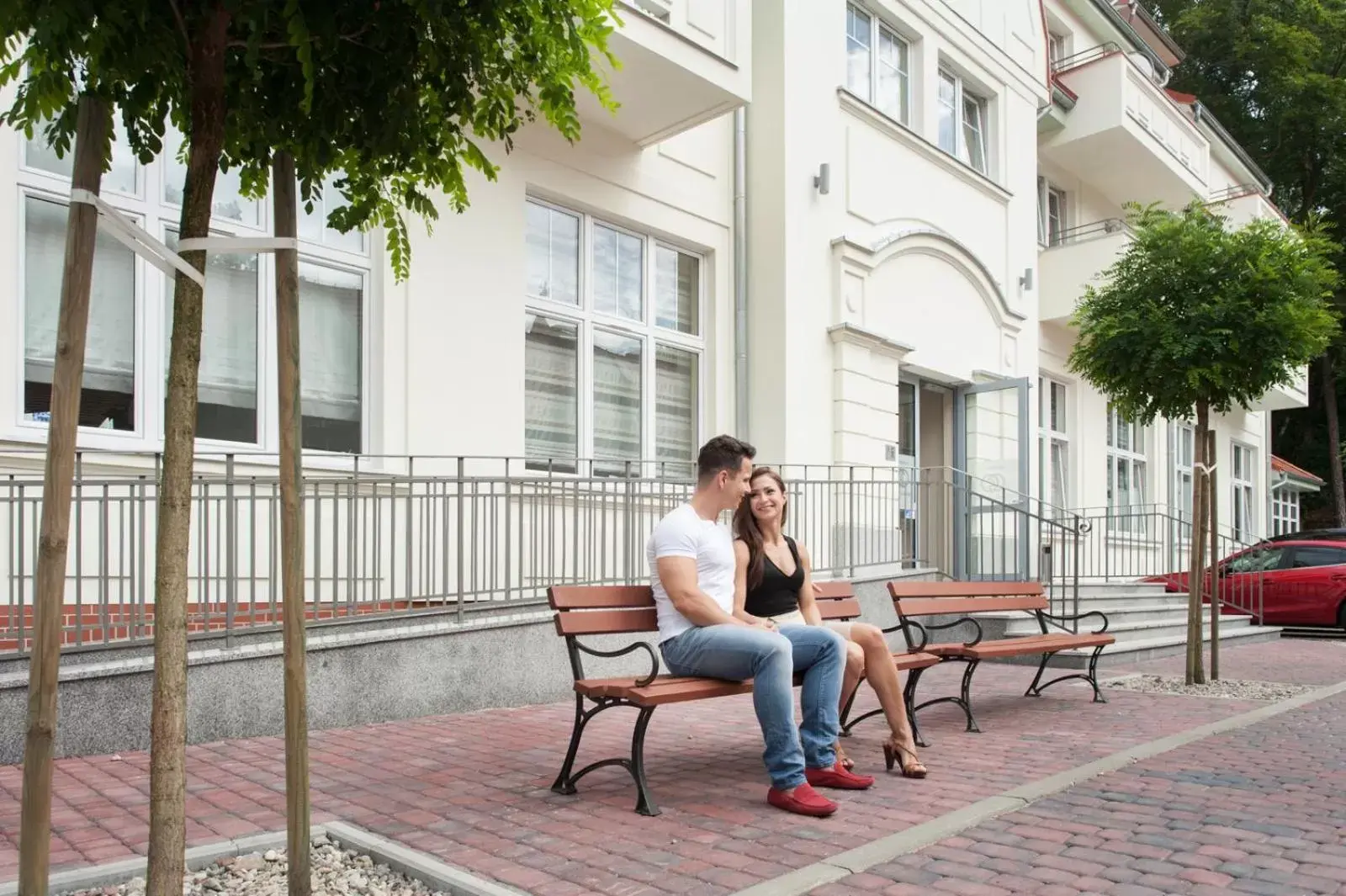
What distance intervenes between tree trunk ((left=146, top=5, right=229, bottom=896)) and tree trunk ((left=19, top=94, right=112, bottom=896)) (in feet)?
0.77

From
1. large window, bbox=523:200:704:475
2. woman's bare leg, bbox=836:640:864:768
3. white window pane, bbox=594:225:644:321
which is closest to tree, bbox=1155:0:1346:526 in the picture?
large window, bbox=523:200:704:475

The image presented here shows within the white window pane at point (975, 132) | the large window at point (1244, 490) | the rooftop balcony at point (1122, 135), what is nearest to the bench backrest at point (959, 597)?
the white window pane at point (975, 132)

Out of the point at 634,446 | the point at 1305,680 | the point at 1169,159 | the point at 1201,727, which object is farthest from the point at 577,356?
the point at 1169,159

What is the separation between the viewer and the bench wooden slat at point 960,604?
Answer: 748 centimetres

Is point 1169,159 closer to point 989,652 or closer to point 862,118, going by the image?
point 862,118

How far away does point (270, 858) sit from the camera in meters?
4.18

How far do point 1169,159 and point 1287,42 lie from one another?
712 inches

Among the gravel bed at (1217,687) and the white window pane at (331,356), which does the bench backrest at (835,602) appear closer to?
the gravel bed at (1217,687)

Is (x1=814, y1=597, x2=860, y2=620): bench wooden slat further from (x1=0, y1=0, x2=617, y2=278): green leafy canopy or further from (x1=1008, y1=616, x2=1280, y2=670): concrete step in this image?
(x1=0, y1=0, x2=617, y2=278): green leafy canopy

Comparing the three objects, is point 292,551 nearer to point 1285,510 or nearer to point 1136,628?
point 1136,628

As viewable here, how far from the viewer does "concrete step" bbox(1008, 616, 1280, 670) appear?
1002 cm

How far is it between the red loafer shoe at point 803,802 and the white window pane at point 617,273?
713cm

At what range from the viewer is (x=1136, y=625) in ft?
41.8

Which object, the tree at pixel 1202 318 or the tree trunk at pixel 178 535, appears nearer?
the tree trunk at pixel 178 535
